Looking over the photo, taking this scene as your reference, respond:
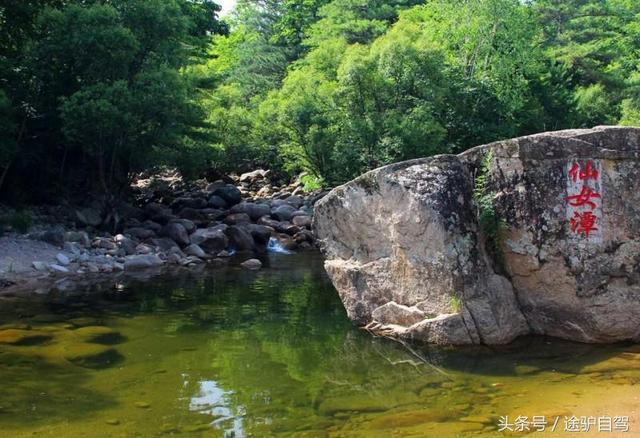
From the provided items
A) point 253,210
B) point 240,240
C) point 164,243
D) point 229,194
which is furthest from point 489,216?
point 229,194

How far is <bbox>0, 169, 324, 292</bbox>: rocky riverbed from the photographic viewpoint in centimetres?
1598

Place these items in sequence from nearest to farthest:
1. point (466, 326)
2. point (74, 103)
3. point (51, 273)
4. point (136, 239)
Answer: point (466, 326) < point (51, 273) < point (74, 103) < point (136, 239)

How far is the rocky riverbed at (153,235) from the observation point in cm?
1598

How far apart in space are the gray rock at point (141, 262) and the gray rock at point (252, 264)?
2.34m

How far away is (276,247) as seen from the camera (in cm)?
2147

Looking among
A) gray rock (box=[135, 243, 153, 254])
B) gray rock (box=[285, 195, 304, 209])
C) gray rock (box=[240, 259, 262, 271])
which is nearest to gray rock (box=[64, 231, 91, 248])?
gray rock (box=[135, 243, 153, 254])

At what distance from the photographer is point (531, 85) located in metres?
34.6

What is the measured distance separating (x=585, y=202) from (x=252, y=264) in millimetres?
10457

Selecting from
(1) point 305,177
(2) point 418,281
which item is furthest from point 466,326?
(1) point 305,177

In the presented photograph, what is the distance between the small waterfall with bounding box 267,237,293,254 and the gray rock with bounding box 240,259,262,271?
2.86 meters

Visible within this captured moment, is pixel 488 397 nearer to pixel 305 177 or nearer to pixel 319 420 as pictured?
pixel 319 420

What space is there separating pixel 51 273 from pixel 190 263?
3885 mm

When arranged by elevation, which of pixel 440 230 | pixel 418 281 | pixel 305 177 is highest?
pixel 305 177

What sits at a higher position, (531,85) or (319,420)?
(531,85)
